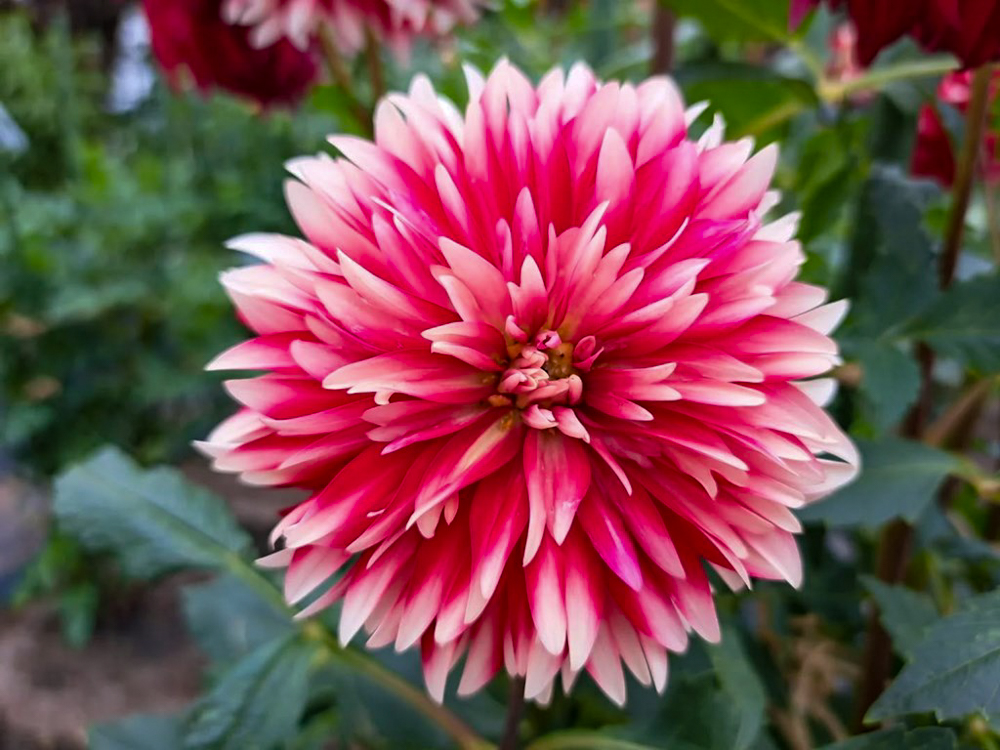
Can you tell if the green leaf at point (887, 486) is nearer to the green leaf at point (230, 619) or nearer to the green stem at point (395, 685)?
the green stem at point (395, 685)

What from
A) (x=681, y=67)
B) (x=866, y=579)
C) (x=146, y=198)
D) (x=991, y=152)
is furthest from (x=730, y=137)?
(x=146, y=198)

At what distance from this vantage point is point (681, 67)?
506 mm

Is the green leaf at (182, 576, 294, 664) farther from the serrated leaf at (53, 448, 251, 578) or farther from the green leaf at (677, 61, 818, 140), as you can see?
the green leaf at (677, 61, 818, 140)

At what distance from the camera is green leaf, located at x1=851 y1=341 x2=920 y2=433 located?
389mm

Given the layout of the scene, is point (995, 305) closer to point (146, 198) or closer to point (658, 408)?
point (658, 408)

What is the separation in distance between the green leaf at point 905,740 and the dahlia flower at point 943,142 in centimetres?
33

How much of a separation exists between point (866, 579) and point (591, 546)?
21cm

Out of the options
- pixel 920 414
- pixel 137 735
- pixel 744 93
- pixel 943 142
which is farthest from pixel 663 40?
pixel 137 735

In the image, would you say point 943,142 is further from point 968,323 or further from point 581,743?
point 581,743

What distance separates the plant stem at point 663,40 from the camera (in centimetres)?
55

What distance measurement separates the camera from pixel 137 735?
1.53 feet

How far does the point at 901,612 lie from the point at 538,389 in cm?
26

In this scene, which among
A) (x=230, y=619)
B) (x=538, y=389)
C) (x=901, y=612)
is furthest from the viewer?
(x=230, y=619)

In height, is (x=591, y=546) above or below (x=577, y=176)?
below
